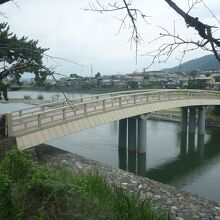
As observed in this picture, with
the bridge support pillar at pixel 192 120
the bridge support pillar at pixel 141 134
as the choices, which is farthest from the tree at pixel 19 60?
the bridge support pillar at pixel 192 120

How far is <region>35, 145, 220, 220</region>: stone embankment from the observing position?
11249 mm

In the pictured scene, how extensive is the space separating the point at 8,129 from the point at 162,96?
49.5 ft

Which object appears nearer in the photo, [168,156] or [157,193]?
[157,193]

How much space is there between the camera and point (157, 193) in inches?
508

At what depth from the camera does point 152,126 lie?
1623 inches

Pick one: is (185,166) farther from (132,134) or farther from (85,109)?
(85,109)

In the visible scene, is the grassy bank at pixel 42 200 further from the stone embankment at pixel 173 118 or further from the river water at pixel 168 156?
the stone embankment at pixel 173 118

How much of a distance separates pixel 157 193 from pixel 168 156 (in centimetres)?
1370

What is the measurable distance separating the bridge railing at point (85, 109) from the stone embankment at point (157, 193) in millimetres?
1525

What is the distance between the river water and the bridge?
69.1 inches

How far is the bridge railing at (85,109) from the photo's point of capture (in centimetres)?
1574

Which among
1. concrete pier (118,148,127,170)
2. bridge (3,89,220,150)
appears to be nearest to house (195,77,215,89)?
bridge (3,89,220,150)

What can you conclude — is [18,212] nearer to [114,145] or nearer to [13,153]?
[13,153]

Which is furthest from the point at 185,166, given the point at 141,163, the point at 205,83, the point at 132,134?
the point at 205,83
